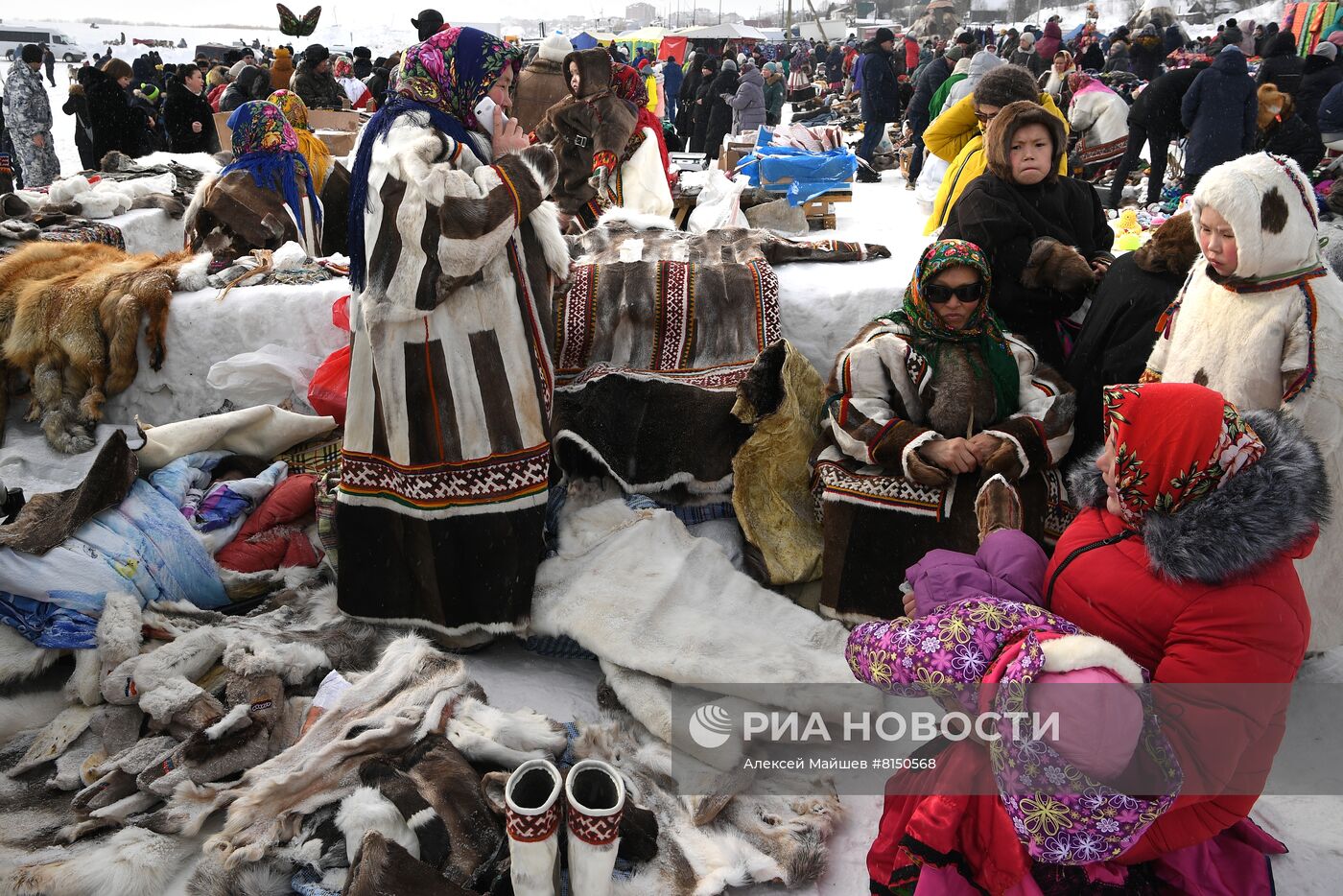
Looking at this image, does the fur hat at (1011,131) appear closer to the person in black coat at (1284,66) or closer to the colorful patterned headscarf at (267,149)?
the colorful patterned headscarf at (267,149)

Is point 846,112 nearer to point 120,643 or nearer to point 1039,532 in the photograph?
point 1039,532

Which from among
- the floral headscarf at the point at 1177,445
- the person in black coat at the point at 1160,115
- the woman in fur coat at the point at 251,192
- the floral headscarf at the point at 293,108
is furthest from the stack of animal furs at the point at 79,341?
the person in black coat at the point at 1160,115

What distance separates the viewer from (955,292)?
8.75 ft

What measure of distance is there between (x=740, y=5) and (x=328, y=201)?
331 feet

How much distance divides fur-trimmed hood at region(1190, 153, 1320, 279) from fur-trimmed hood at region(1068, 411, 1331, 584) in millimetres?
904

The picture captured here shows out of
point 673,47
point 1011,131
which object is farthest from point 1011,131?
point 673,47

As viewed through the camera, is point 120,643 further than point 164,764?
Yes

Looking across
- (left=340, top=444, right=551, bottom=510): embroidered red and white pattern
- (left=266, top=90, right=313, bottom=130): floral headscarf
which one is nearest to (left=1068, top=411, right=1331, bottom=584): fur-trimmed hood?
(left=340, top=444, right=551, bottom=510): embroidered red and white pattern

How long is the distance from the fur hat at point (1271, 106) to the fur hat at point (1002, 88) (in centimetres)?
408

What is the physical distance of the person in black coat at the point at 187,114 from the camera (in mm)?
8531

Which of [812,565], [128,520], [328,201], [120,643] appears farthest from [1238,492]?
[328,201]

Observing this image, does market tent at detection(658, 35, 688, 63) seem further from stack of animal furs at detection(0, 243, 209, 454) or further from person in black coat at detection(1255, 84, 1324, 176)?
stack of animal furs at detection(0, 243, 209, 454)

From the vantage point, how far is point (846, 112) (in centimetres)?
1631

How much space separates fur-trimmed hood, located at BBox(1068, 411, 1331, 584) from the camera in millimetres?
1325
